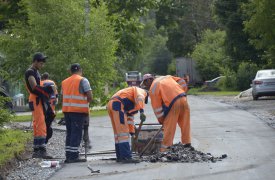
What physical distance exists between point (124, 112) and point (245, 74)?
41.4m

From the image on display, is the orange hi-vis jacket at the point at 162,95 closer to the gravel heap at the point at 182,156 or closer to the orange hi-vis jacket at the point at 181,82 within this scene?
the orange hi-vis jacket at the point at 181,82

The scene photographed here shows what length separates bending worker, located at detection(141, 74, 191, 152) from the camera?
48.1 feet

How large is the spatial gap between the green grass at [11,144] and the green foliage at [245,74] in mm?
37507

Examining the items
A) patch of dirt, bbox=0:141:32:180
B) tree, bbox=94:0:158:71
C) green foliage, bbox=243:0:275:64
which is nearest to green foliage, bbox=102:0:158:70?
tree, bbox=94:0:158:71

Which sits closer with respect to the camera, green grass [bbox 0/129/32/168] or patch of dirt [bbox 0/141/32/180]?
patch of dirt [bbox 0/141/32/180]

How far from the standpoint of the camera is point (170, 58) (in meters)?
101

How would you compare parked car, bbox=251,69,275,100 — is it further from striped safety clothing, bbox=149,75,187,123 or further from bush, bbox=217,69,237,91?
bush, bbox=217,69,237,91

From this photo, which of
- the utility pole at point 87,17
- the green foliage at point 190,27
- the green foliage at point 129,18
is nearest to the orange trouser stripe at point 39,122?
the utility pole at point 87,17

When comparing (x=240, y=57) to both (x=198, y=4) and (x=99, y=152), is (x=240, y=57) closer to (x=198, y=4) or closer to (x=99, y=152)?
(x=198, y=4)

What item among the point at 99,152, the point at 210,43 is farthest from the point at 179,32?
the point at 99,152

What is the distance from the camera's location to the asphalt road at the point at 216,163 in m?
11.3

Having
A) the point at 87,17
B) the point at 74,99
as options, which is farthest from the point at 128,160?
the point at 87,17

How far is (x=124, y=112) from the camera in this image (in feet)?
45.1

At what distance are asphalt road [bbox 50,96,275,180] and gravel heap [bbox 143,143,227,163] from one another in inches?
9.9
